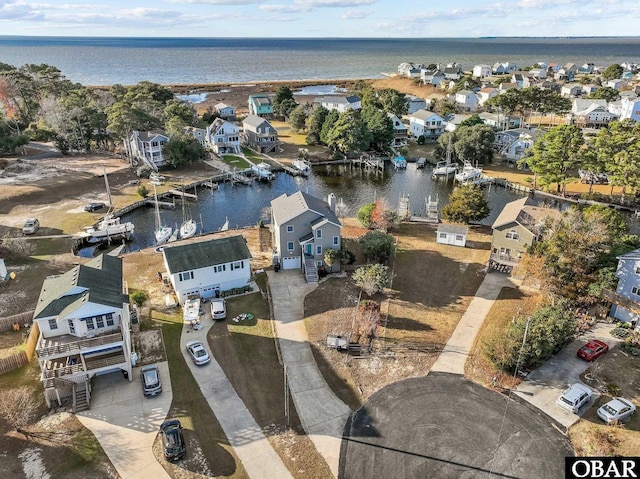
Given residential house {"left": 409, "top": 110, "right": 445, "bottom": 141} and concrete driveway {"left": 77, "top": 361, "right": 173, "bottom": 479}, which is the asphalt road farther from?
residential house {"left": 409, "top": 110, "right": 445, "bottom": 141}

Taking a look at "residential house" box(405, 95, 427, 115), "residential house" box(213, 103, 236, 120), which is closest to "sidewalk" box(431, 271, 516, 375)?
"residential house" box(405, 95, 427, 115)

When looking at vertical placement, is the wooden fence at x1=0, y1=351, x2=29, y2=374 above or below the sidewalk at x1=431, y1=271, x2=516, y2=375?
above

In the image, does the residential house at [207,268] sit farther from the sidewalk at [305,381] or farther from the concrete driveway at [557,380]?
the concrete driveway at [557,380]

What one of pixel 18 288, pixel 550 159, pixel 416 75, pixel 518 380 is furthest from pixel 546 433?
pixel 416 75

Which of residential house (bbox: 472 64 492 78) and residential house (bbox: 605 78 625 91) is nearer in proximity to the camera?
residential house (bbox: 605 78 625 91)

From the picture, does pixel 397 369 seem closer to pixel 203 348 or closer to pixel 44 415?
pixel 203 348

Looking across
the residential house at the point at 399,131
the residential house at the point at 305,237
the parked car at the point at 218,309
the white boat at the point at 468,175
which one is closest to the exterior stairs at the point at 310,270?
the residential house at the point at 305,237
